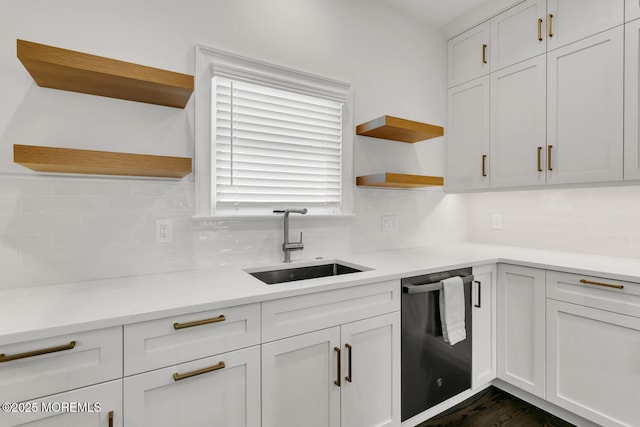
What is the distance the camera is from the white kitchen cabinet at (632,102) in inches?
70.0

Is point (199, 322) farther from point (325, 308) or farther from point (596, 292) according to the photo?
point (596, 292)

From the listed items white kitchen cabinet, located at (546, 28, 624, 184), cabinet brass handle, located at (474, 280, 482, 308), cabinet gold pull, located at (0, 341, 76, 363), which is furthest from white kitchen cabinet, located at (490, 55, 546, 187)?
cabinet gold pull, located at (0, 341, 76, 363)

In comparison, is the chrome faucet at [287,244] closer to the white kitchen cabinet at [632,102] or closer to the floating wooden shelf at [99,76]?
the floating wooden shelf at [99,76]

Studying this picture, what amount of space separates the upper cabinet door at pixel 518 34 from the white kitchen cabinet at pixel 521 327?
1.51 m

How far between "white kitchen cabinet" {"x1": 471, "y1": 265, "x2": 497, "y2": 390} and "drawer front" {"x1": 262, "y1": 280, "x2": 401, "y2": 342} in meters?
0.72

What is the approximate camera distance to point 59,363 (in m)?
0.95

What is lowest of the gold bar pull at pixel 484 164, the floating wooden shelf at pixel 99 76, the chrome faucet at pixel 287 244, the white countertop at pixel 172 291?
the white countertop at pixel 172 291

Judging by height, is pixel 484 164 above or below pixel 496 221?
above

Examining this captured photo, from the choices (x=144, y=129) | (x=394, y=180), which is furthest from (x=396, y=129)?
(x=144, y=129)

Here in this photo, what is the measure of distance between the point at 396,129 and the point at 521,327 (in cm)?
151

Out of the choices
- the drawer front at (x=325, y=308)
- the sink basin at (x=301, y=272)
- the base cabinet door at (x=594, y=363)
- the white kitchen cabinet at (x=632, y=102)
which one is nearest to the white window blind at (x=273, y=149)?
→ the sink basin at (x=301, y=272)

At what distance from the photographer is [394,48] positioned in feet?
8.20

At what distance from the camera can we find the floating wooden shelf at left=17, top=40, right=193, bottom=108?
1171 millimetres

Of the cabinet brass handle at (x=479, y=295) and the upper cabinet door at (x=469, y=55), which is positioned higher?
the upper cabinet door at (x=469, y=55)
